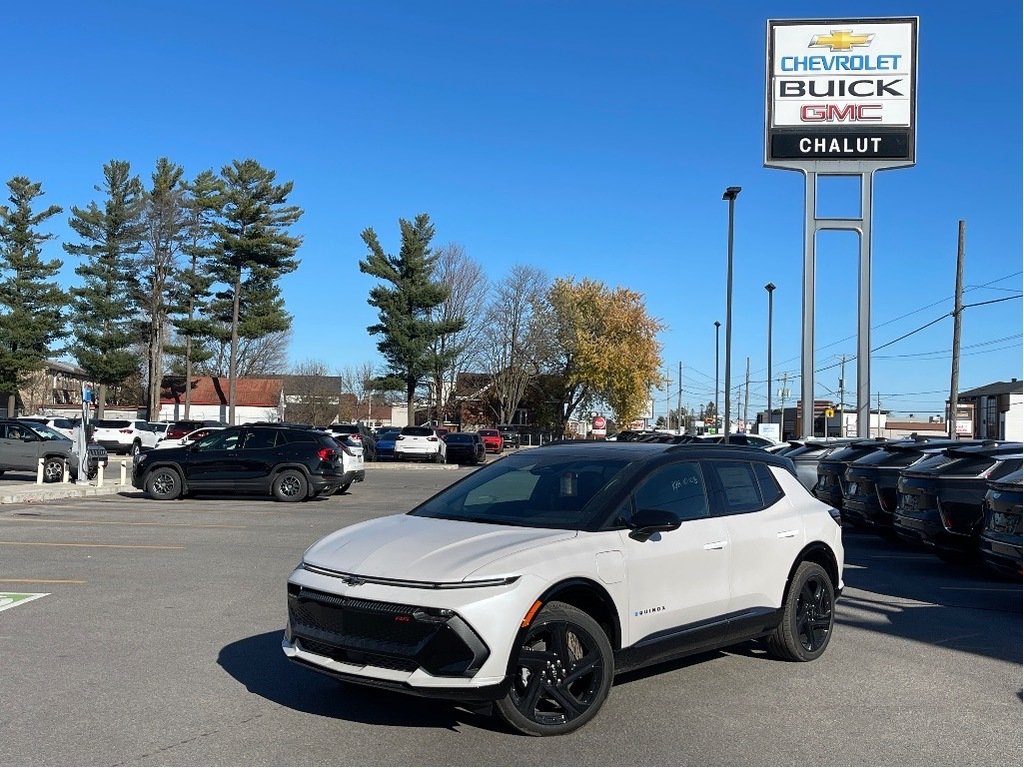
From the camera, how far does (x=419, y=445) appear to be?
1729 inches

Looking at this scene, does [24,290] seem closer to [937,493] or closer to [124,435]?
[124,435]

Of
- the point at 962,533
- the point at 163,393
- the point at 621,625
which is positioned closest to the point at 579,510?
the point at 621,625

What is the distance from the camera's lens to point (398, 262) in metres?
61.9

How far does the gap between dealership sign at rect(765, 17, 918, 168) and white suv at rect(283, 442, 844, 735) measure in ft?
89.0

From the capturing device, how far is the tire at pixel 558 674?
18.0ft

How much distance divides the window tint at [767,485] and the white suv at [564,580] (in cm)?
1

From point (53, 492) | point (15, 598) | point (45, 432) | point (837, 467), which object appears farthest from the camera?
point (45, 432)

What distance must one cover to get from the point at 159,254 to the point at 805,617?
57.3m

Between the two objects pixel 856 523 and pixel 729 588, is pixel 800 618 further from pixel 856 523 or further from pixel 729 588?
pixel 856 523

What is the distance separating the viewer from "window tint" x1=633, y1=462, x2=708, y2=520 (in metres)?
6.54

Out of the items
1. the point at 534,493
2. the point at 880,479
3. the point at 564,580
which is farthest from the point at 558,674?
the point at 880,479

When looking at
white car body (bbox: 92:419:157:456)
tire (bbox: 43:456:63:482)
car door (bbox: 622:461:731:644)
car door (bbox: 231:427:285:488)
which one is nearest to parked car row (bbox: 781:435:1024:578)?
car door (bbox: 622:461:731:644)

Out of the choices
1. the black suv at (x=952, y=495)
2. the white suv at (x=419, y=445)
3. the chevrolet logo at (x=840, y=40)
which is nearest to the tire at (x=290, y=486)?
the black suv at (x=952, y=495)

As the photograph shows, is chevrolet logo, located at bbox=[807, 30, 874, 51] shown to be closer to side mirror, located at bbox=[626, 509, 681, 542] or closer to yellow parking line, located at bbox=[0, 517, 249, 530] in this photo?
yellow parking line, located at bbox=[0, 517, 249, 530]
